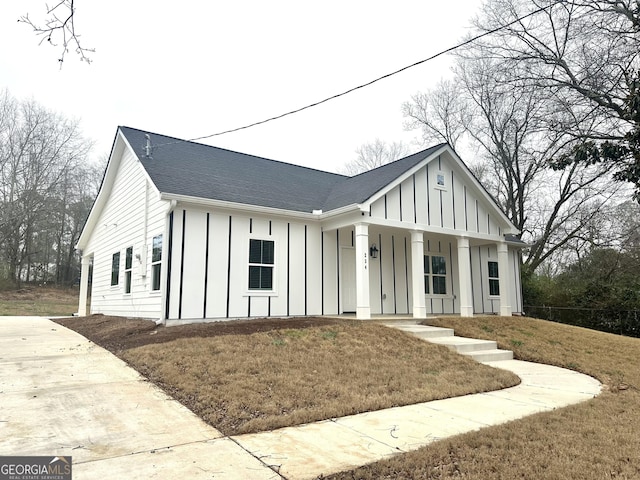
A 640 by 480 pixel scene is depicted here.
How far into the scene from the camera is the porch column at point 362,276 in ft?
34.0

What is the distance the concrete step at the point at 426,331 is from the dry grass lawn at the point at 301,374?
2.59 ft

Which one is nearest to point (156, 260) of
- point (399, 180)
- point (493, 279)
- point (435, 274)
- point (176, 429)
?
point (399, 180)

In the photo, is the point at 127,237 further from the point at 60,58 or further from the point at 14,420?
the point at 60,58

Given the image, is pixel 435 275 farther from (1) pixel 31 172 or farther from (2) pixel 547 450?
(1) pixel 31 172

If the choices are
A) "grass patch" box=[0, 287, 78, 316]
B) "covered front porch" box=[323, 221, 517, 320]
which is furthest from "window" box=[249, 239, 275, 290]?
"grass patch" box=[0, 287, 78, 316]

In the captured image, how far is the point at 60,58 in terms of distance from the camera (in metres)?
3.00

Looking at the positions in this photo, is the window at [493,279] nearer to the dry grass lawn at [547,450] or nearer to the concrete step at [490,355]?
the concrete step at [490,355]

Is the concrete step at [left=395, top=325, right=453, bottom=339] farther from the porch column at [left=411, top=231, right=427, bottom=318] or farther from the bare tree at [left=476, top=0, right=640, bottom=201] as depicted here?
the bare tree at [left=476, top=0, right=640, bottom=201]

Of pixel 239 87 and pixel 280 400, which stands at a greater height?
pixel 239 87

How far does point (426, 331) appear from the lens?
9867mm

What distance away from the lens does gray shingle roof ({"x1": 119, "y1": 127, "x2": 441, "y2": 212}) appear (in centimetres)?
1059

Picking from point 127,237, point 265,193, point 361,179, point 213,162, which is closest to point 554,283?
point 361,179

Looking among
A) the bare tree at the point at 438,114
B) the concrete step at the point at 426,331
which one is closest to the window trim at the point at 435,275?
the concrete step at the point at 426,331

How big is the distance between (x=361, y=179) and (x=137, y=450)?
11334 millimetres
